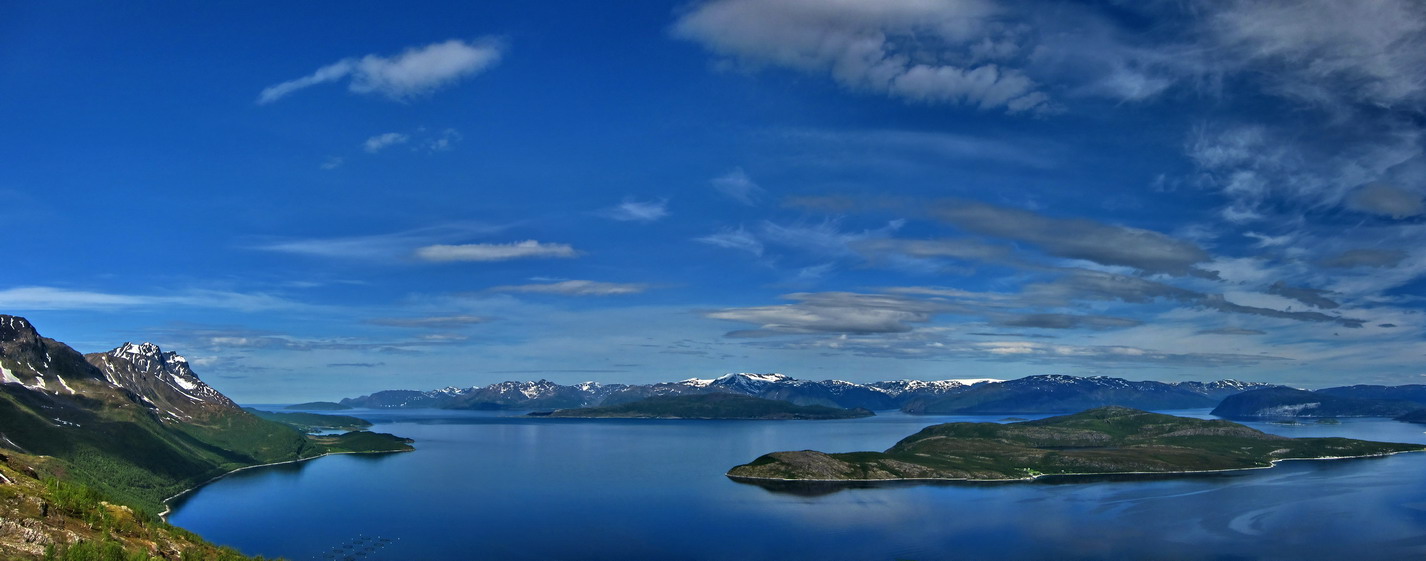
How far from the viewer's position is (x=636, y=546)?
19100 centimetres

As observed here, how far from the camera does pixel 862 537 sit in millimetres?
199375

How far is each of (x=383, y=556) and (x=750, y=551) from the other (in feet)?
262

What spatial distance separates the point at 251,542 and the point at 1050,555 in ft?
599

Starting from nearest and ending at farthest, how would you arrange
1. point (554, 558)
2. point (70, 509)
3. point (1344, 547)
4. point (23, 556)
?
point (23, 556) < point (70, 509) < point (554, 558) < point (1344, 547)

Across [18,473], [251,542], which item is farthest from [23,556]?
[251,542]

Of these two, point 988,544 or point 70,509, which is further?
point 988,544

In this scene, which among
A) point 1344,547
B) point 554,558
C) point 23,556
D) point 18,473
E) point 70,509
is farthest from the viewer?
point 1344,547

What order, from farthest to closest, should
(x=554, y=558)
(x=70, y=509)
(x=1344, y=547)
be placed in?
(x=1344, y=547) → (x=554, y=558) → (x=70, y=509)

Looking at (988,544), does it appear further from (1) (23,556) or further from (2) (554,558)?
(1) (23,556)

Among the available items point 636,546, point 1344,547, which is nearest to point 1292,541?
point 1344,547

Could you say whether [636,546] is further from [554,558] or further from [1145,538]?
[1145,538]

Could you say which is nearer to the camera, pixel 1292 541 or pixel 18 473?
pixel 18 473

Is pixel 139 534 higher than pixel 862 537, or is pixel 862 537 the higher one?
pixel 139 534

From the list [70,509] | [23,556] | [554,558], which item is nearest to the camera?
[23,556]
